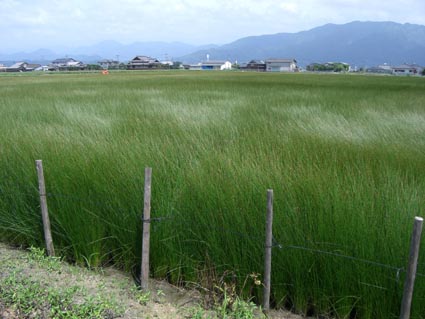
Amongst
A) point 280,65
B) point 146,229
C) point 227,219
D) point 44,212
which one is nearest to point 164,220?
point 146,229

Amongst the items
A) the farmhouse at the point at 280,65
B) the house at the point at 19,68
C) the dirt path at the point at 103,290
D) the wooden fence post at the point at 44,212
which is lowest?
the dirt path at the point at 103,290

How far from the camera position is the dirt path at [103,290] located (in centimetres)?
264

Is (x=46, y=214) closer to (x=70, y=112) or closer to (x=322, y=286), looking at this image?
(x=322, y=286)

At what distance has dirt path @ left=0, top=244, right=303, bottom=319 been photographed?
104 inches

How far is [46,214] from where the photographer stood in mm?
3430

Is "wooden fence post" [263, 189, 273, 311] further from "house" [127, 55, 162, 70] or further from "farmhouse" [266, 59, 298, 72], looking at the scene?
"farmhouse" [266, 59, 298, 72]

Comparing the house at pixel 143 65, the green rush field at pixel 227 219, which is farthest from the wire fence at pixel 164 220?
the house at pixel 143 65

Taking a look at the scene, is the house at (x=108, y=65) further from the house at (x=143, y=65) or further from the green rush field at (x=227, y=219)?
the green rush field at (x=227, y=219)

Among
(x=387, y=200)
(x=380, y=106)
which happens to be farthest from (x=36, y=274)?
(x=380, y=106)

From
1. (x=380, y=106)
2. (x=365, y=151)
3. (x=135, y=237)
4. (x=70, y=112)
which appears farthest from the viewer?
(x=380, y=106)

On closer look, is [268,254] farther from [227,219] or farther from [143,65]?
[143,65]

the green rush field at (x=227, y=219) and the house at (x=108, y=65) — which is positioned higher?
the house at (x=108, y=65)

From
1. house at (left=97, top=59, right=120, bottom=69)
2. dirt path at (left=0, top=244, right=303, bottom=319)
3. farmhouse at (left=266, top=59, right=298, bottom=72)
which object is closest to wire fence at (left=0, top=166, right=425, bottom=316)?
dirt path at (left=0, top=244, right=303, bottom=319)

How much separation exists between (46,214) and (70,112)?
6618 mm
